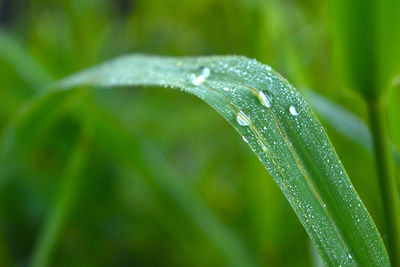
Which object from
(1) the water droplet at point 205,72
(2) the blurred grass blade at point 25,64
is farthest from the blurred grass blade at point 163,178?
(1) the water droplet at point 205,72

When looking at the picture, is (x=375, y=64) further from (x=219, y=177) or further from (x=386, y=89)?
(x=219, y=177)

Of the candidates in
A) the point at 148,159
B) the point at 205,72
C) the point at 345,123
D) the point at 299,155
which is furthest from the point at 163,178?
the point at 299,155

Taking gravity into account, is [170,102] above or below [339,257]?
above

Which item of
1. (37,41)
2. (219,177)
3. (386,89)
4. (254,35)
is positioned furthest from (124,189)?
(386,89)

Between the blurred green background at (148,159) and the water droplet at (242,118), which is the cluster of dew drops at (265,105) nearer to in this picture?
the water droplet at (242,118)

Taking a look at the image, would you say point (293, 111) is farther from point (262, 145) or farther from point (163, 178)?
point (163, 178)

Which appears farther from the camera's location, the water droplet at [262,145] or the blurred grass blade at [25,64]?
the blurred grass blade at [25,64]
